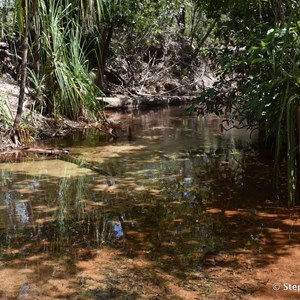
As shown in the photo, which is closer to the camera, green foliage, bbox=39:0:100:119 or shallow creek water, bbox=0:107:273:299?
shallow creek water, bbox=0:107:273:299

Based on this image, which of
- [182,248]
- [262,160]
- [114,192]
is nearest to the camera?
[182,248]

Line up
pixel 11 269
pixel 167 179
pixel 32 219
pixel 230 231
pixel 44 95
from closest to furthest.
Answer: pixel 11 269
pixel 230 231
pixel 32 219
pixel 167 179
pixel 44 95

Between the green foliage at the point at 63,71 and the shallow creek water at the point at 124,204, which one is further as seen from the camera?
the green foliage at the point at 63,71

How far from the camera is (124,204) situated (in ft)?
13.1

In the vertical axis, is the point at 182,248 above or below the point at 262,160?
below

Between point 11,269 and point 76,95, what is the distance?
16.8ft

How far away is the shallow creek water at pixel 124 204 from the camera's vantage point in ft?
9.70

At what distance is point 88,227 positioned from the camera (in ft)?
11.4

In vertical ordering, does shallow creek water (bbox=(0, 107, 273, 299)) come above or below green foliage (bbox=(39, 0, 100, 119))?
below

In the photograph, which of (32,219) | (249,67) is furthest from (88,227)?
(249,67)

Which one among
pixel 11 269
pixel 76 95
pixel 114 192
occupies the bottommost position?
pixel 11 269

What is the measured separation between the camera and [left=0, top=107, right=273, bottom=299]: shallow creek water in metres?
2.96

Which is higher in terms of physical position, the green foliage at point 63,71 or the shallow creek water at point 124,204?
the green foliage at point 63,71

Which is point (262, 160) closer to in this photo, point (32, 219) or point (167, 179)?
point (167, 179)
